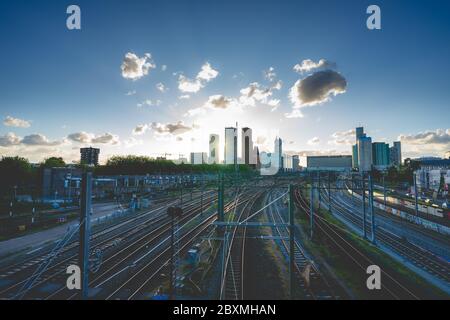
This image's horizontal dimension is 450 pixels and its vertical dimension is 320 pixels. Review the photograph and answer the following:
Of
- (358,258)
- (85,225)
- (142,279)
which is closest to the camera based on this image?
(85,225)

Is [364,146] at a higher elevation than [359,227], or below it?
higher

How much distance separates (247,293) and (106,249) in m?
13.9

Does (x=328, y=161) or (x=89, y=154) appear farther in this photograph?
(x=328, y=161)

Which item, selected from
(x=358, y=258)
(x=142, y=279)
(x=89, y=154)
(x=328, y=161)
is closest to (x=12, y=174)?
(x=142, y=279)

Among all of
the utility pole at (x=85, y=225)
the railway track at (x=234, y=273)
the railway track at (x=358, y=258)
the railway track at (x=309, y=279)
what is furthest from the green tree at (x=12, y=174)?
the railway track at (x=358, y=258)

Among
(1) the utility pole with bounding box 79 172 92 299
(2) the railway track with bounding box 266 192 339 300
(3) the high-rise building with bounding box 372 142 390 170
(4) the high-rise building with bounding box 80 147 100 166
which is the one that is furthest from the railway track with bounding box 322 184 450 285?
(3) the high-rise building with bounding box 372 142 390 170

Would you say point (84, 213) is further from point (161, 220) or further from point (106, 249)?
point (161, 220)

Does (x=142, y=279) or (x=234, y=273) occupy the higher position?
(x=234, y=273)

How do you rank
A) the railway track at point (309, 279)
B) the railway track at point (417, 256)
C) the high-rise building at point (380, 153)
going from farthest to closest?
the high-rise building at point (380, 153) → the railway track at point (417, 256) → the railway track at point (309, 279)

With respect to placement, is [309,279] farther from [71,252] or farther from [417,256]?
[71,252]

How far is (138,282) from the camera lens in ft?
46.8

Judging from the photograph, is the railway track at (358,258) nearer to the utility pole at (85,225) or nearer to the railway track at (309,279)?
the railway track at (309,279)
